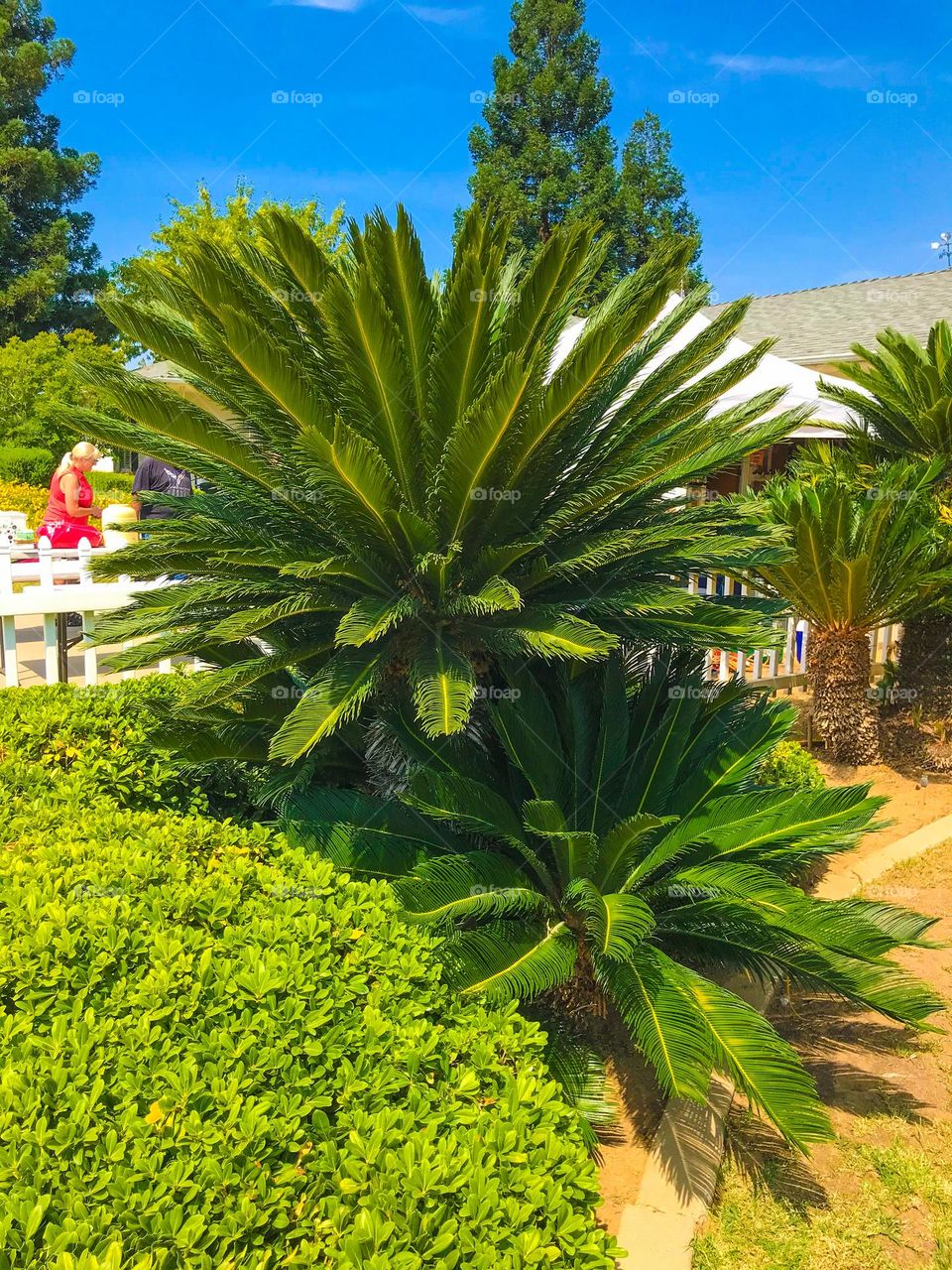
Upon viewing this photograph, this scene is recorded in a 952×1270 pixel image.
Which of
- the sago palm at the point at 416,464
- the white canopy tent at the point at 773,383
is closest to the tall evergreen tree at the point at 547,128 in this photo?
the white canopy tent at the point at 773,383

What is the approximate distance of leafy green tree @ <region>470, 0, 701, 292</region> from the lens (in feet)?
87.1

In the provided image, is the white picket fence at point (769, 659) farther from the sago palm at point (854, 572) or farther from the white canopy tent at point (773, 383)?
the white canopy tent at point (773, 383)

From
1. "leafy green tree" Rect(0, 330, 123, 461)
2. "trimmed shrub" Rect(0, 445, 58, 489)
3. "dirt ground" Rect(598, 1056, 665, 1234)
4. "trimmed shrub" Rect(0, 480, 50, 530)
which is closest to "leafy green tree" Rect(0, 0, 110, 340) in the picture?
"leafy green tree" Rect(0, 330, 123, 461)

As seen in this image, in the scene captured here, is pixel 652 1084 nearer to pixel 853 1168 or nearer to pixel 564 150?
pixel 853 1168

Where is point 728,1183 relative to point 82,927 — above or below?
below

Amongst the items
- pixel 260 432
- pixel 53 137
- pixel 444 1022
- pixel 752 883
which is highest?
pixel 53 137

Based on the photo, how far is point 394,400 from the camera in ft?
10.5

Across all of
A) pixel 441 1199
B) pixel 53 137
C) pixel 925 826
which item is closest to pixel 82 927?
pixel 441 1199

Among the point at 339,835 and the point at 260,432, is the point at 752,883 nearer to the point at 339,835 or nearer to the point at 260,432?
the point at 339,835

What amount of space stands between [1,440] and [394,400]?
2219cm

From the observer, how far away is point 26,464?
20453 mm

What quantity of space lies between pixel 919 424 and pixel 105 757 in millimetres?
5744

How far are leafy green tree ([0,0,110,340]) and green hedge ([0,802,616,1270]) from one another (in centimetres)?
3393

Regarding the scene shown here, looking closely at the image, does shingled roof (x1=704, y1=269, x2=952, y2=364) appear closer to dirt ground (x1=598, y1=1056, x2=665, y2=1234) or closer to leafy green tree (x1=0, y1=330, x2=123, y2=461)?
dirt ground (x1=598, y1=1056, x2=665, y2=1234)
